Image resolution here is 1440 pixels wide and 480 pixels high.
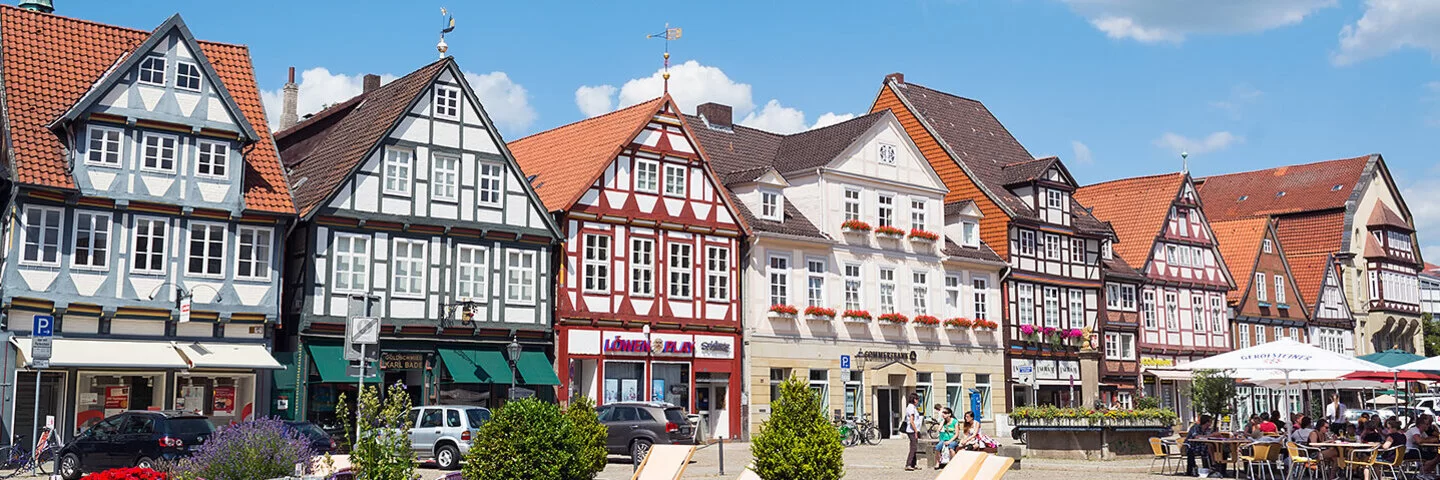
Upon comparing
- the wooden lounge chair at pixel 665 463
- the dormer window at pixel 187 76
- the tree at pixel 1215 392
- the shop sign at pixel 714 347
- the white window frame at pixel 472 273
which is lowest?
the wooden lounge chair at pixel 665 463

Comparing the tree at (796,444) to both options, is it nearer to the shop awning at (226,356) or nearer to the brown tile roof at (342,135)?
the shop awning at (226,356)

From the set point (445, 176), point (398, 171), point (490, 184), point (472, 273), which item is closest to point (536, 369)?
point (472, 273)

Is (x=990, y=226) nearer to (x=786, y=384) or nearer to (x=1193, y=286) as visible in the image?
(x=1193, y=286)

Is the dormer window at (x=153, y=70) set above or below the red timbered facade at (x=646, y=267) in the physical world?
above

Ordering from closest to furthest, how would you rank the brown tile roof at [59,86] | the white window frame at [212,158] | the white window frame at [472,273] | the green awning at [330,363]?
1. the brown tile roof at [59,86]
2. the white window frame at [212,158]
3. the green awning at [330,363]
4. the white window frame at [472,273]

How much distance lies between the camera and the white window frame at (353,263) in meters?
33.5

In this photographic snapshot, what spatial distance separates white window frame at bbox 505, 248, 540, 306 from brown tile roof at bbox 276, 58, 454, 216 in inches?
180

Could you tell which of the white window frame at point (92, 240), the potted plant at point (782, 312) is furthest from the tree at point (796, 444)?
the potted plant at point (782, 312)

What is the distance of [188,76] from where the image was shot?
1238 inches

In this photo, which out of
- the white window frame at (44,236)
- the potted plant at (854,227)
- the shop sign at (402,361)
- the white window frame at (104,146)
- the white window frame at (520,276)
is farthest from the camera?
the potted plant at (854,227)

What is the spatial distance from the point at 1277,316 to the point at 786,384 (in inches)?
2035

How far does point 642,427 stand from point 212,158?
37.6ft

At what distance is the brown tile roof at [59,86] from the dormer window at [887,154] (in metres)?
19.7

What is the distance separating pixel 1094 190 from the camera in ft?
203
